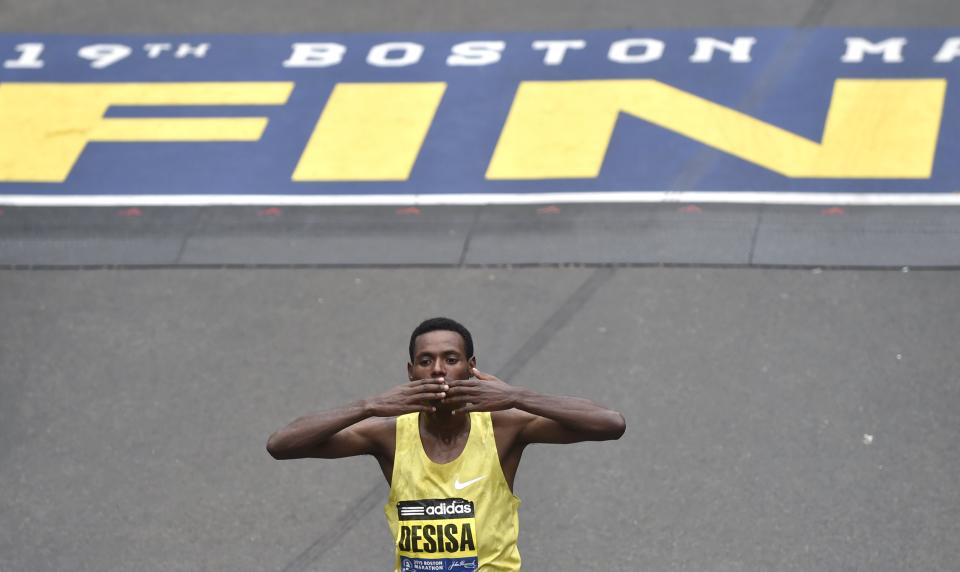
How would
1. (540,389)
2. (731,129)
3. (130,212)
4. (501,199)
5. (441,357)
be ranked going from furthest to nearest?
(731,129), (130,212), (501,199), (540,389), (441,357)

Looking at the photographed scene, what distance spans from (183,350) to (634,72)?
511 centimetres

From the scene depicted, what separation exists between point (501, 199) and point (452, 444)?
598 centimetres

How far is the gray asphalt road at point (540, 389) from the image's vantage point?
809cm

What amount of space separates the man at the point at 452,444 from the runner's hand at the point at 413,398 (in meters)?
0.02

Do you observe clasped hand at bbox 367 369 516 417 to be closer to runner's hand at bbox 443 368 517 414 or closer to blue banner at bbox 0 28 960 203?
runner's hand at bbox 443 368 517 414

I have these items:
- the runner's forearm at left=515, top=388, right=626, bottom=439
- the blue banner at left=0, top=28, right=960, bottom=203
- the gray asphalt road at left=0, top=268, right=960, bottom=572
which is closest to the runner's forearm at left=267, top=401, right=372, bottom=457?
the runner's forearm at left=515, top=388, right=626, bottom=439

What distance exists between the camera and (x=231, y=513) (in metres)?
8.41

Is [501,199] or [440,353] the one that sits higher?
[440,353]

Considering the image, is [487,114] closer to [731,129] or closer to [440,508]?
[731,129]

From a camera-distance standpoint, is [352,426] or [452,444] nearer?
[452,444]

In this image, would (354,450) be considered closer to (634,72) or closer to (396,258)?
(396,258)

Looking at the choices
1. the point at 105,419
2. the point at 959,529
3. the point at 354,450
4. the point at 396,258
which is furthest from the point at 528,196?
the point at 354,450

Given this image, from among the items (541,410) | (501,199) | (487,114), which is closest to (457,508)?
(541,410)

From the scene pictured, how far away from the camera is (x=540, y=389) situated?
366 inches
